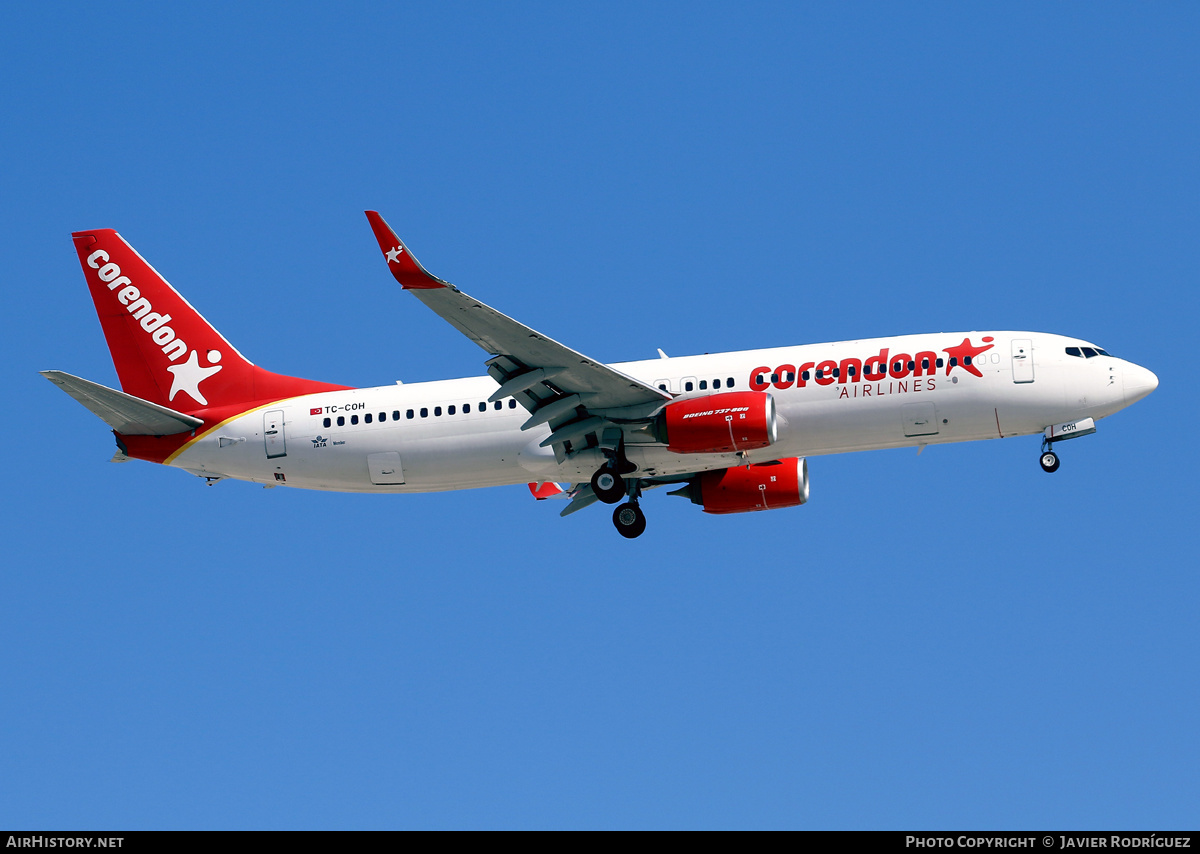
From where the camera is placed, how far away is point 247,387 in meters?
42.8

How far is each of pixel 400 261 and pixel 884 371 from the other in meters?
13.7

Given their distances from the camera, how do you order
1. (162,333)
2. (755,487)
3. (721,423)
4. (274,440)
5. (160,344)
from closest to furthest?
(721,423) < (274,440) < (755,487) < (160,344) < (162,333)

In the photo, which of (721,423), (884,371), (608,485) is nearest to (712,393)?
(721,423)

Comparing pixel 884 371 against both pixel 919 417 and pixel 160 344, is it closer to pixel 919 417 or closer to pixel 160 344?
pixel 919 417

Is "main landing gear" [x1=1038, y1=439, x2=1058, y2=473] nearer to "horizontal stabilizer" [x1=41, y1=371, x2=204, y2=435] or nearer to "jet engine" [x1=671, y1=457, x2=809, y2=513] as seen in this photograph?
"jet engine" [x1=671, y1=457, x2=809, y2=513]

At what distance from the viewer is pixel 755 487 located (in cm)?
4234

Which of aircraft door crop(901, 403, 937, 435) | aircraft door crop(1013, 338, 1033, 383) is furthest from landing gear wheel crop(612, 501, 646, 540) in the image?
aircraft door crop(1013, 338, 1033, 383)

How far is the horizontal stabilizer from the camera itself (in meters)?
38.4

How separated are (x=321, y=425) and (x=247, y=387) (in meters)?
3.31

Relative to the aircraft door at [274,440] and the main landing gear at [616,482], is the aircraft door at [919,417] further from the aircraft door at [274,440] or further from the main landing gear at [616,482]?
the aircraft door at [274,440]

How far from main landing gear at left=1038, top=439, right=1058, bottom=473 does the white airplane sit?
0.08 meters
